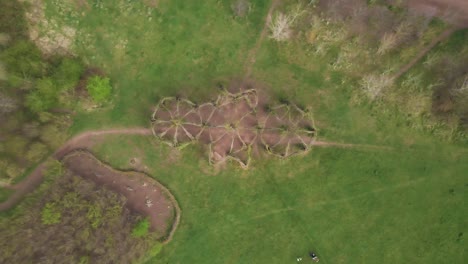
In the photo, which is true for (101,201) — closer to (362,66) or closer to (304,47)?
(304,47)

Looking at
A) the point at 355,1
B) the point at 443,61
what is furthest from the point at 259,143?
the point at 443,61

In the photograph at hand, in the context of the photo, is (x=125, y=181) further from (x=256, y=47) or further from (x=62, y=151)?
(x=256, y=47)

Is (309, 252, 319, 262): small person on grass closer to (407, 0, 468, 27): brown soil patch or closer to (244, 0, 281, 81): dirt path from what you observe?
(244, 0, 281, 81): dirt path

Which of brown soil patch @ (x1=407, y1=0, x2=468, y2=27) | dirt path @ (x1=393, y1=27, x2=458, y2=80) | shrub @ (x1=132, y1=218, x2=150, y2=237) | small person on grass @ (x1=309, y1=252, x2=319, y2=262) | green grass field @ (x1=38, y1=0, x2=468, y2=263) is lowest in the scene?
shrub @ (x1=132, y1=218, x2=150, y2=237)

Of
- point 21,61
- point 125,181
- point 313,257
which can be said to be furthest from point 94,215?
point 313,257

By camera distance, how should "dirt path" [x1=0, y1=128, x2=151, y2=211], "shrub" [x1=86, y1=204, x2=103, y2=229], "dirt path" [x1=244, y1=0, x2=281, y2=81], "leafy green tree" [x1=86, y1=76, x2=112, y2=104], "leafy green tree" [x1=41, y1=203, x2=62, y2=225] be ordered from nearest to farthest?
"leafy green tree" [x1=41, y1=203, x2=62, y2=225] → "shrub" [x1=86, y1=204, x2=103, y2=229] → "leafy green tree" [x1=86, y1=76, x2=112, y2=104] → "dirt path" [x1=0, y1=128, x2=151, y2=211] → "dirt path" [x1=244, y1=0, x2=281, y2=81]

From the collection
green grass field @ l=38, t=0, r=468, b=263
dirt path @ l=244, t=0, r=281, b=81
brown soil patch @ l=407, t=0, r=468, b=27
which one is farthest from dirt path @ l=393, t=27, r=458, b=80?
dirt path @ l=244, t=0, r=281, b=81
